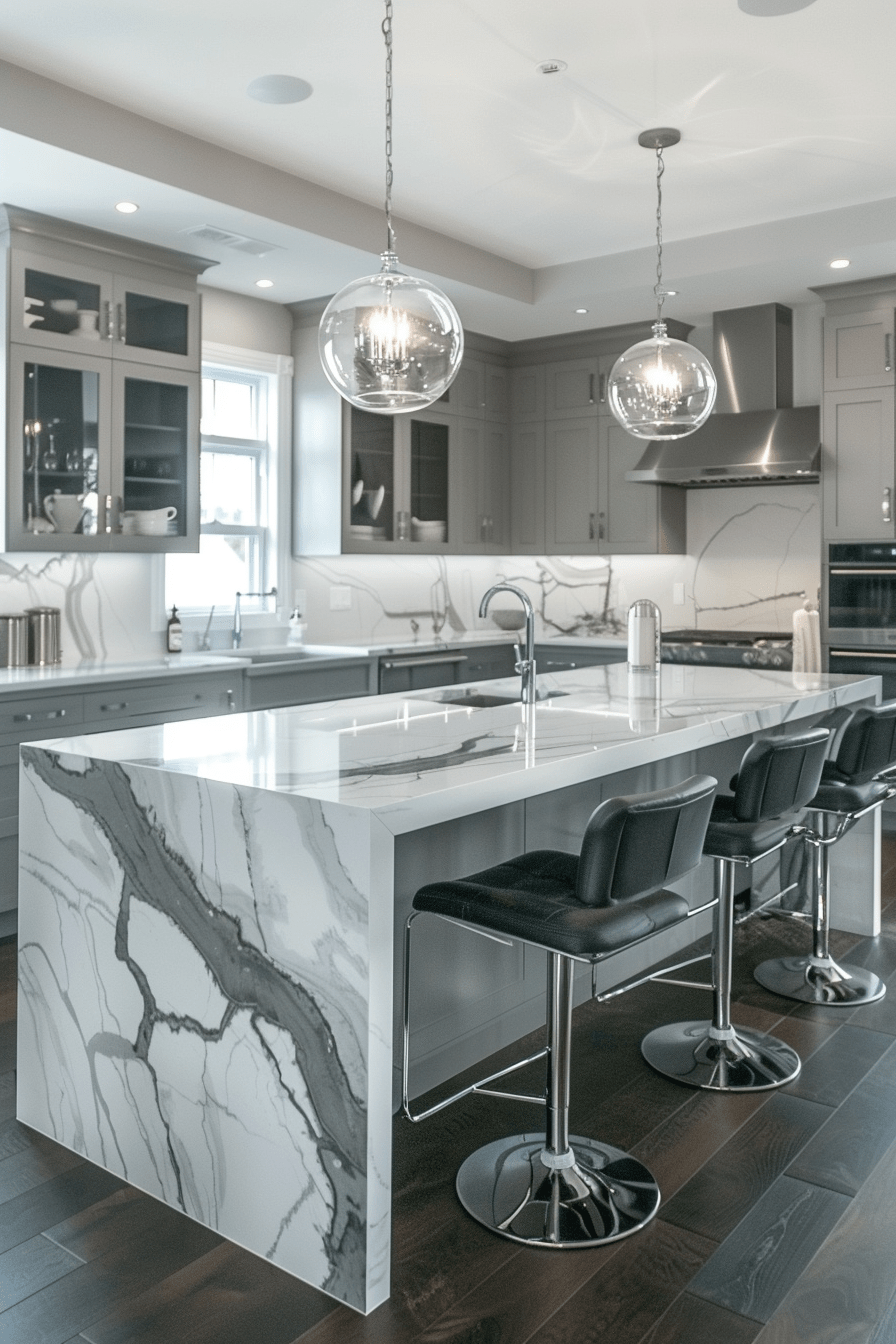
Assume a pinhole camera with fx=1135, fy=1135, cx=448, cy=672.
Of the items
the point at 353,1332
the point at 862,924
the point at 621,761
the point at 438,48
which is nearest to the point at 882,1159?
the point at 621,761

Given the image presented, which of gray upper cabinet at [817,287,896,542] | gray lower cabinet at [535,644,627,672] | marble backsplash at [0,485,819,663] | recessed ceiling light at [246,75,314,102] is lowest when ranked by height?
gray lower cabinet at [535,644,627,672]

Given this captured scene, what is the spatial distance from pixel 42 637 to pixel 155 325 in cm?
140

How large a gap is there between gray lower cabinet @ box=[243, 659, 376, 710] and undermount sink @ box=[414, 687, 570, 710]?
131cm

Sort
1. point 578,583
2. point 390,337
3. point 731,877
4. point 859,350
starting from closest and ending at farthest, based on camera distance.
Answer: point 390,337 < point 731,877 < point 859,350 < point 578,583

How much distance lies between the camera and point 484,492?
680 cm

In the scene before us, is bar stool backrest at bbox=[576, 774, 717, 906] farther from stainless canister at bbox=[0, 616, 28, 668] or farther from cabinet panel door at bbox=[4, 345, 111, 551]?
stainless canister at bbox=[0, 616, 28, 668]

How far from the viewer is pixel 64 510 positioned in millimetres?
4520

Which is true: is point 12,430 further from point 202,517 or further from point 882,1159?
point 882,1159

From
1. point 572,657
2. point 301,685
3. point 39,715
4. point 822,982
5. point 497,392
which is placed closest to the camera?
point 822,982

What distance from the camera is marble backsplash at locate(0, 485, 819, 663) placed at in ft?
17.4

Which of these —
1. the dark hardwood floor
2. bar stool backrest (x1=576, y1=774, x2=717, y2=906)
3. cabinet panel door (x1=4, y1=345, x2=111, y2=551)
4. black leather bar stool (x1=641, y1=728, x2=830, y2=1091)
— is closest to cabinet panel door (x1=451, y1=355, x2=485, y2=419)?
cabinet panel door (x1=4, y1=345, x2=111, y2=551)

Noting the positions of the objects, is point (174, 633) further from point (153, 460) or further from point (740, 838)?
point (740, 838)

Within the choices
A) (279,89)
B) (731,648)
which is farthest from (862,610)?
(279,89)

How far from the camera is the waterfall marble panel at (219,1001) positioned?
1.98m
